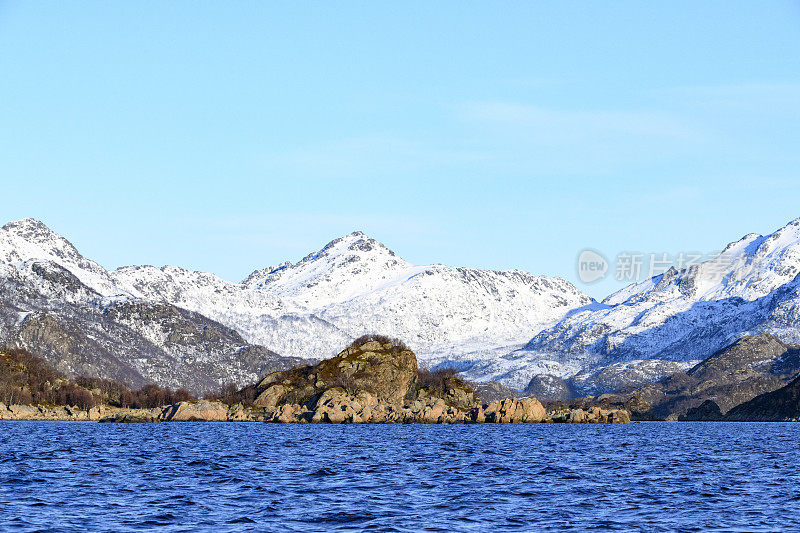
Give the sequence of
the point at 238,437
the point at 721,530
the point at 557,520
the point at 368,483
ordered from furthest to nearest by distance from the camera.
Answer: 1. the point at 238,437
2. the point at 368,483
3. the point at 557,520
4. the point at 721,530

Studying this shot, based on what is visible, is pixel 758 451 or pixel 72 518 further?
pixel 758 451

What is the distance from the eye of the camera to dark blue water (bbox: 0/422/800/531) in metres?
66.2

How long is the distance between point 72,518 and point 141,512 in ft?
16.6

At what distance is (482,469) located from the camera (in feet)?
364

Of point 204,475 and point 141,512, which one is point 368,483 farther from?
point 141,512

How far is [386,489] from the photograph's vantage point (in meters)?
86.3

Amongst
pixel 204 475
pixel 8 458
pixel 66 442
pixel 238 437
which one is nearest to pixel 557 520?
pixel 204 475

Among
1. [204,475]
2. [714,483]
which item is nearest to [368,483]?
[204,475]

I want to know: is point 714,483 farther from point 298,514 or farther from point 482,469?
point 298,514

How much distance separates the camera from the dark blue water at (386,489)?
217 feet

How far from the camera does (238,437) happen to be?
186m

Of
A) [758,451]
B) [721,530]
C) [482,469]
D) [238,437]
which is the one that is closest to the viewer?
[721,530]

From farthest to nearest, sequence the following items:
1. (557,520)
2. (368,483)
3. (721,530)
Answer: (368,483) → (557,520) → (721,530)

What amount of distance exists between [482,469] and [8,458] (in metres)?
52.9
